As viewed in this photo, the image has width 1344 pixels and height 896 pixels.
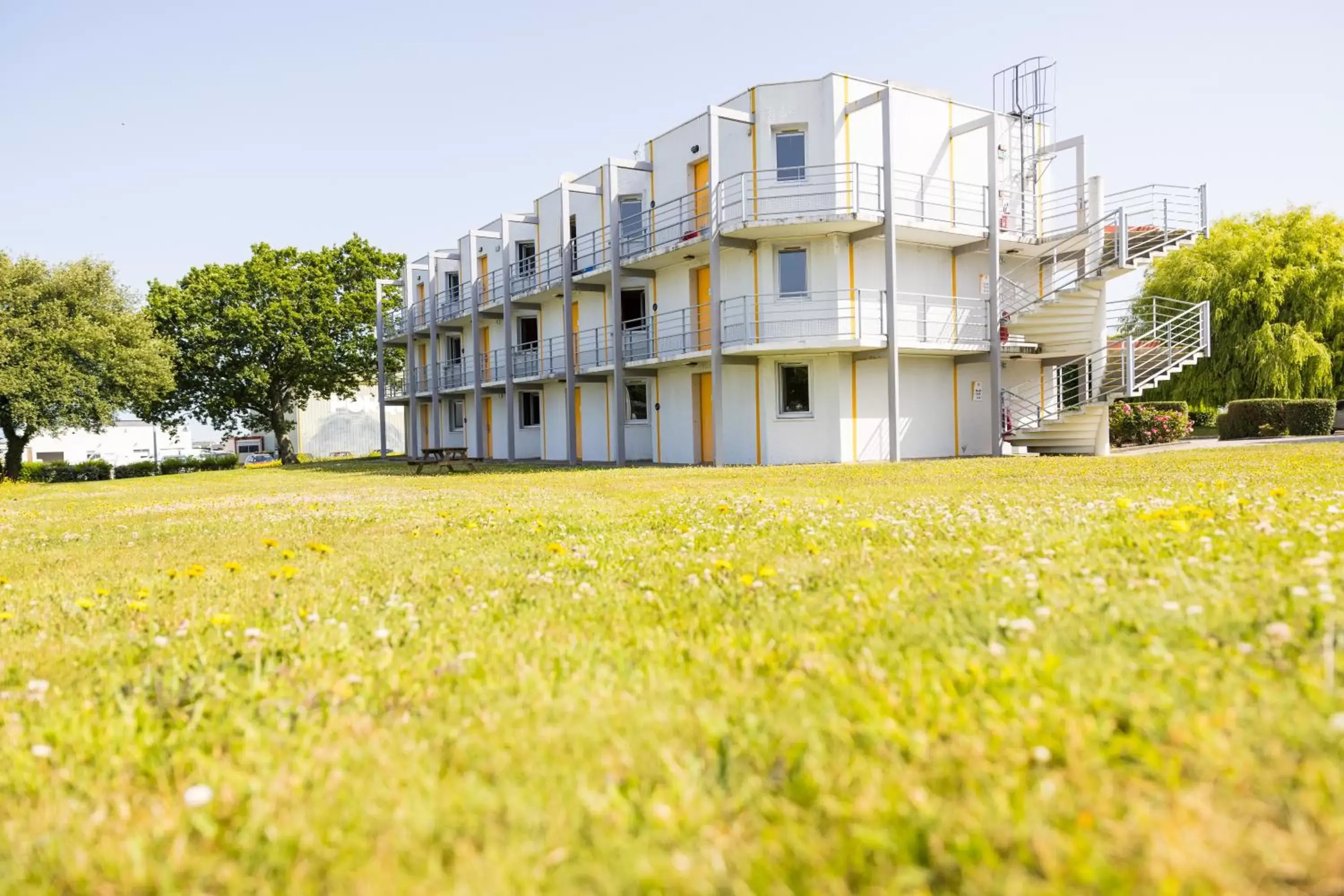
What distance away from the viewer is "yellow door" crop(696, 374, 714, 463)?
969 inches

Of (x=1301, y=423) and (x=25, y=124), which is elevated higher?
(x=25, y=124)

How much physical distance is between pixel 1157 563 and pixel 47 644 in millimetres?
5437

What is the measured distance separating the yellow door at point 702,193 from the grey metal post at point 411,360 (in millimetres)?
21245

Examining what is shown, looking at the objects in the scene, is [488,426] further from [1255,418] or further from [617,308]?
[1255,418]

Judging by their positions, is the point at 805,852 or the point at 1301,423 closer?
the point at 805,852

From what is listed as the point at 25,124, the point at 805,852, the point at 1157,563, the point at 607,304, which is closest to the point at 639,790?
the point at 805,852

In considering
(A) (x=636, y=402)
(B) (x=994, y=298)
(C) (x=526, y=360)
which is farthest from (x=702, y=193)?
(C) (x=526, y=360)

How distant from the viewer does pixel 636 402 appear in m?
28.0

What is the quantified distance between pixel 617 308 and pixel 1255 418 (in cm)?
2364

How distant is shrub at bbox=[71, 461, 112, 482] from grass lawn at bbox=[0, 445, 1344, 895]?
1697 inches

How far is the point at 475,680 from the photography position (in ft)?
10.2

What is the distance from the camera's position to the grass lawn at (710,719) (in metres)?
1.74

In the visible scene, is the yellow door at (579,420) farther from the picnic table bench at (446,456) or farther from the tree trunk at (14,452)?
the tree trunk at (14,452)

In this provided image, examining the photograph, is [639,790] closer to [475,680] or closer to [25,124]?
[475,680]
